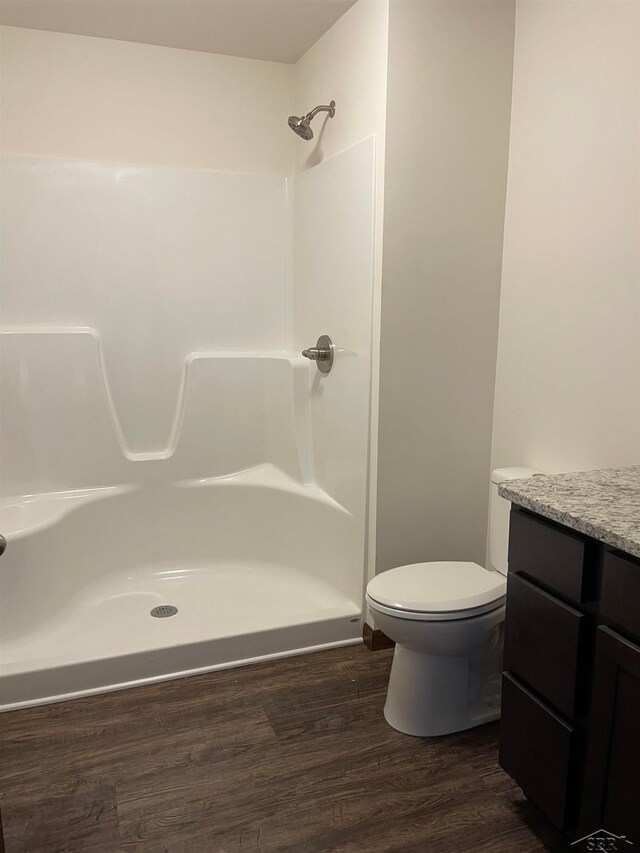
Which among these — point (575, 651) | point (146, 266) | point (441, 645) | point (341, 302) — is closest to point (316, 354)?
point (341, 302)

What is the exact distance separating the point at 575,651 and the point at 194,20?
8.38ft

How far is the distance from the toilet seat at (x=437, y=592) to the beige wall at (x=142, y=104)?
202cm

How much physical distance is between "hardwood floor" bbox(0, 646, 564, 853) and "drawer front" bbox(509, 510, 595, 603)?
65cm

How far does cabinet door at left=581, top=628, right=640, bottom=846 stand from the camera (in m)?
1.24

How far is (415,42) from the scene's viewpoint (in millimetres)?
2221

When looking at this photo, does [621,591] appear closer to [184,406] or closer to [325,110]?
[325,110]

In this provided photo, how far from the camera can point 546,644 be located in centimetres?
147

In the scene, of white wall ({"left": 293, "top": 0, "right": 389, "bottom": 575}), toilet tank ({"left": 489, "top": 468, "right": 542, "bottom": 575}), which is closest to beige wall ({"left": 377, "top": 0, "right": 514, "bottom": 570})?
white wall ({"left": 293, "top": 0, "right": 389, "bottom": 575})

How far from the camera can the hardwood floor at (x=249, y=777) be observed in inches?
63.6

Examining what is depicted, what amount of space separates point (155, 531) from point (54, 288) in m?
1.14

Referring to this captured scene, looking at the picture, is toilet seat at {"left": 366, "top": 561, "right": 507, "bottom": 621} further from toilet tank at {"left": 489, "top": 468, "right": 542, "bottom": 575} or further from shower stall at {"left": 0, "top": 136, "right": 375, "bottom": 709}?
shower stall at {"left": 0, "top": 136, "right": 375, "bottom": 709}

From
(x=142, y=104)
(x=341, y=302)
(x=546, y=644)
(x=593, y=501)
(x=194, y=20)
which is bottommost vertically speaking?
(x=546, y=644)

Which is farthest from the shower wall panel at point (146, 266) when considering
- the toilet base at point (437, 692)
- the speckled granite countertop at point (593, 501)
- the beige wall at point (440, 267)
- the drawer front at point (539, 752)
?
the drawer front at point (539, 752)

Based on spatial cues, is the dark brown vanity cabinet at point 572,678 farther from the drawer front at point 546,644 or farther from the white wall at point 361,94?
the white wall at point 361,94
